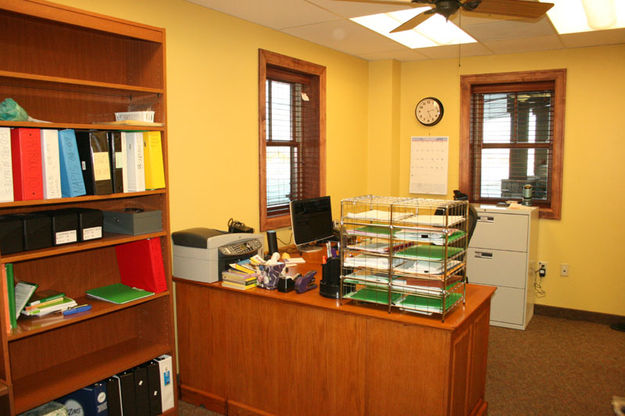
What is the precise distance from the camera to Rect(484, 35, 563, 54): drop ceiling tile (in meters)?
4.39

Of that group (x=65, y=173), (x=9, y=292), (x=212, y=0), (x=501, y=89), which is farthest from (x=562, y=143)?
(x=9, y=292)

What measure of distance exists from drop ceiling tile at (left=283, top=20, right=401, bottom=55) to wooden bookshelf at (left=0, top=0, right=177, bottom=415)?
162 centimetres

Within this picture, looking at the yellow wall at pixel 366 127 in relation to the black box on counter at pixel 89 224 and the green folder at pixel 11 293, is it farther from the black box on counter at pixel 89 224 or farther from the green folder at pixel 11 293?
the green folder at pixel 11 293

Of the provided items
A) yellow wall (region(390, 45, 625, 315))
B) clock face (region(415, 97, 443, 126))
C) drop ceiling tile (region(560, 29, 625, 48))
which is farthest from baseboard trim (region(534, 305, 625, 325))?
drop ceiling tile (region(560, 29, 625, 48))

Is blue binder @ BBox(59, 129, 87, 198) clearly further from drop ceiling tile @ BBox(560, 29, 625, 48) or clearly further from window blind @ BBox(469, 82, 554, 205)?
window blind @ BBox(469, 82, 554, 205)

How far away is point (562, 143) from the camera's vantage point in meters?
4.79

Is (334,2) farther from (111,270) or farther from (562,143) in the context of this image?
(562,143)

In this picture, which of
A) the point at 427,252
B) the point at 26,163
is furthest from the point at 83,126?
the point at 427,252

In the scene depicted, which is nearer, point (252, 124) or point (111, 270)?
point (111, 270)

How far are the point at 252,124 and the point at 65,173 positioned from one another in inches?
68.7

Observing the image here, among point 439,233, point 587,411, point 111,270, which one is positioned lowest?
point 587,411

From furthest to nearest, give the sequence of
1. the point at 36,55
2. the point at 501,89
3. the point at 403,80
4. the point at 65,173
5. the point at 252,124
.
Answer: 1. the point at 403,80
2. the point at 501,89
3. the point at 252,124
4. the point at 36,55
5. the point at 65,173

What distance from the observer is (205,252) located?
297 cm

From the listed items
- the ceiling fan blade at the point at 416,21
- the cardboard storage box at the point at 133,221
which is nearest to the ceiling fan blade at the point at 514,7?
the ceiling fan blade at the point at 416,21
